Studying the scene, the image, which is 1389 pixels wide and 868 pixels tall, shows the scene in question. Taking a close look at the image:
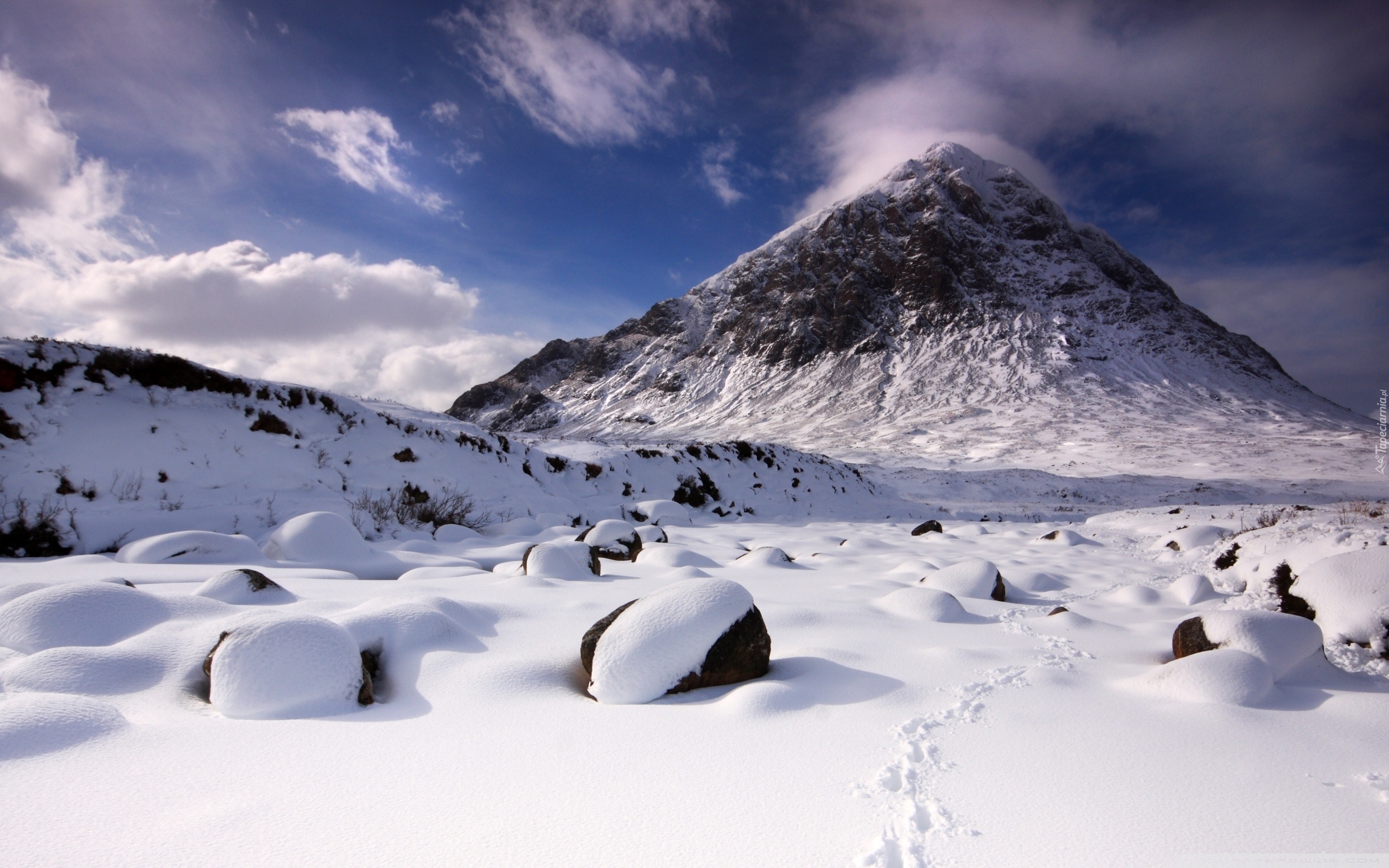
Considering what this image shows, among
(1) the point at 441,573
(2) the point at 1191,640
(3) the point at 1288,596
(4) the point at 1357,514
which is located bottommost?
(1) the point at 441,573

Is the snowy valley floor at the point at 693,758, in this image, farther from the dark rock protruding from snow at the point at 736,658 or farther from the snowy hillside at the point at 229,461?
the snowy hillside at the point at 229,461

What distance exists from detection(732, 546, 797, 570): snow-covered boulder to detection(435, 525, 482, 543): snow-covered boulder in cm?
286

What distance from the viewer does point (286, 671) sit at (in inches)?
71.4

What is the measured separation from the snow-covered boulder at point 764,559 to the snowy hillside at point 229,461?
3.38 metres

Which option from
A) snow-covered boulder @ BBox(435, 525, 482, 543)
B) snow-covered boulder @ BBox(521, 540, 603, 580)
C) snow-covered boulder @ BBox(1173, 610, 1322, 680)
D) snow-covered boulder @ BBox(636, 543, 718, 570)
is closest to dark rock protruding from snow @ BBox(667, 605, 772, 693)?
snow-covered boulder @ BBox(1173, 610, 1322, 680)

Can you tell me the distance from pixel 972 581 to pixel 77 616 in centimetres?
462

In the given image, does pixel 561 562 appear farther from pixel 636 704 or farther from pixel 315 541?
pixel 636 704

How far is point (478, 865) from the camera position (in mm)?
1076

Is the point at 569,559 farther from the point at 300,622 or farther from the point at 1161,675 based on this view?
the point at 1161,675

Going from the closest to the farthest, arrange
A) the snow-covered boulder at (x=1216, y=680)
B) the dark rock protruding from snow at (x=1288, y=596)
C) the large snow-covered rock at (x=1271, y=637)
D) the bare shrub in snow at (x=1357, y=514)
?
1. the snow-covered boulder at (x=1216, y=680)
2. the large snow-covered rock at (x=1271, y=637)
3. the dark rock protruding from snow at (x=1288, y=596)
4. the bare shrub in snow at (x=1357, y=514)

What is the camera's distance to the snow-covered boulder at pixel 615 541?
5.09m

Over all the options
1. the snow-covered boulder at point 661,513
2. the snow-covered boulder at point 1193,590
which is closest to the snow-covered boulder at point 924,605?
the snow-covered boulder at point 1193,590

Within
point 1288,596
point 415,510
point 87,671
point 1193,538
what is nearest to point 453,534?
point 415,510

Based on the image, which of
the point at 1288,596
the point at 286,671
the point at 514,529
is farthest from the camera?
the point at 514,529
